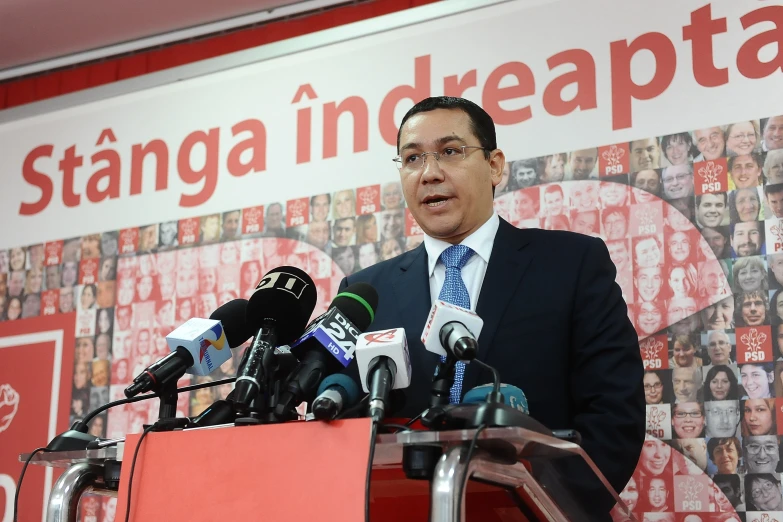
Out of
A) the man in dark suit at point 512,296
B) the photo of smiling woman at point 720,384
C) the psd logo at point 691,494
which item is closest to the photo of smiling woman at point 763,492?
the psd logo at point 691,494

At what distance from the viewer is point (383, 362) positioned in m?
1.52

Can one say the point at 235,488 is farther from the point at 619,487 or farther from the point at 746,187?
the point at 746,187

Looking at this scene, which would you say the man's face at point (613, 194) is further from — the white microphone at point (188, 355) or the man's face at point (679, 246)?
the white microphone at point (188, 355)

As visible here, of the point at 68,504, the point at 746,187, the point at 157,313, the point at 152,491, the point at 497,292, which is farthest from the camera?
the point at 157,313

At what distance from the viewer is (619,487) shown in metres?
1.93

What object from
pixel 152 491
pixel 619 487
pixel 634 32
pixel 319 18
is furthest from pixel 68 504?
pixel 319 18

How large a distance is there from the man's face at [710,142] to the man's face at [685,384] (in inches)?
25.0

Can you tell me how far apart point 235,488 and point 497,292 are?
988 millimetres

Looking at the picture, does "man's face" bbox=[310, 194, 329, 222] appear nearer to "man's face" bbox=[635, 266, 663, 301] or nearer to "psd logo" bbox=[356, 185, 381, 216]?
"psd logo" bbox=[356, 185, 381, 216]

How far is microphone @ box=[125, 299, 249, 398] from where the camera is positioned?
67.5 inches

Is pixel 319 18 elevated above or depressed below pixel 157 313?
above

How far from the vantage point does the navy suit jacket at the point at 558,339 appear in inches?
78.1

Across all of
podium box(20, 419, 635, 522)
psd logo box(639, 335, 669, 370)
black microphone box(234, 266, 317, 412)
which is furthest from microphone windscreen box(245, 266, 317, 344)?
psd logo box(639, 335, 669, 370)

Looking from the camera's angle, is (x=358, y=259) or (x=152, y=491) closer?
(x=152, y=491)
